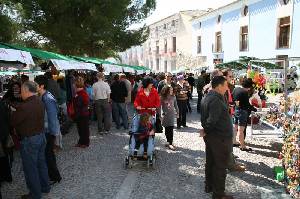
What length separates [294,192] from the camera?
206 inches

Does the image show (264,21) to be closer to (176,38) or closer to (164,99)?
(164,99)

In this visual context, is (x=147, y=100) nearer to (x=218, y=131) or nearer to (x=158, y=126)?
(x=158, y=126)

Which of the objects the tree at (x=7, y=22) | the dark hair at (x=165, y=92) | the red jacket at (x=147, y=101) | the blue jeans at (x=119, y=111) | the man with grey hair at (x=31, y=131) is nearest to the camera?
the man with grey hair at (x=31, y=131)

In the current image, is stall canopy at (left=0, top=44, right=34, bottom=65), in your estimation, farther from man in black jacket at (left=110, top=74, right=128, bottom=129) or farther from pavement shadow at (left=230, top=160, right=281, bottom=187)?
pavement shadow at (left=230, top=160, right=281, bottom=187)

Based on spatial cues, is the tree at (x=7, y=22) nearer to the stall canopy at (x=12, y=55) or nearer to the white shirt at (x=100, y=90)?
the white shirt at (x=100, y=90)

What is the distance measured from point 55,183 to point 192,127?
6430 millimetres

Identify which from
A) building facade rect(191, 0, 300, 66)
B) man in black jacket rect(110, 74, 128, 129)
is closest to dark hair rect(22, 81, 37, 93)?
man in black jacket rect(110, 74, 128, 129)

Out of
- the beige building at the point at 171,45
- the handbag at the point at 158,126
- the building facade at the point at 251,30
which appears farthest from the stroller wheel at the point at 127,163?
the beige building at the point at 171,45

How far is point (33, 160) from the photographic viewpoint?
516 cm

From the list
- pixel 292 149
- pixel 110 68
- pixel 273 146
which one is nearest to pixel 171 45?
pixel 110 68

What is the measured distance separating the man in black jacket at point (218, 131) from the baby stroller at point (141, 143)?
1.92m

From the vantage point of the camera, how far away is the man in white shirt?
413 inches

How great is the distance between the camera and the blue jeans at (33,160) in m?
5.10

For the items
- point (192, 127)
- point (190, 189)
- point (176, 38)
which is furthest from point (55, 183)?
point (176, 38)
